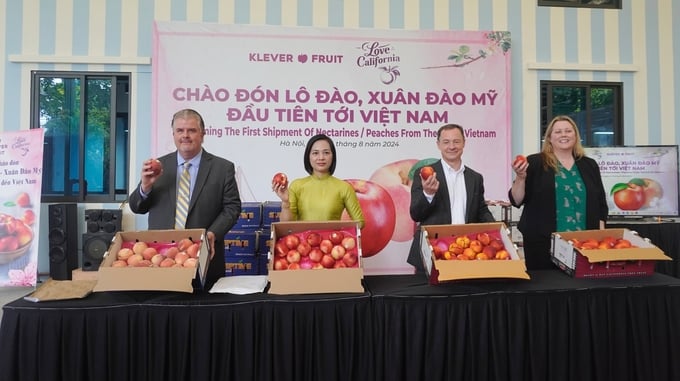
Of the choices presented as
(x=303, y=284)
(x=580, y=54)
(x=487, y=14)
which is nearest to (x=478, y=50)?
(x=487, y=14)

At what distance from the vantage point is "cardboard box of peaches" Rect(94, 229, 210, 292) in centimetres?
160

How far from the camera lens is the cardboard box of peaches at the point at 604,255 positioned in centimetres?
185

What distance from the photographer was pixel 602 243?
6.53 feet

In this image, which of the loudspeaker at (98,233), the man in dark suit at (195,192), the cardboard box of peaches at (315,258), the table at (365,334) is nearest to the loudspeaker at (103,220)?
the loudspeaker at (98,233)

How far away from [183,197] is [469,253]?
135cm

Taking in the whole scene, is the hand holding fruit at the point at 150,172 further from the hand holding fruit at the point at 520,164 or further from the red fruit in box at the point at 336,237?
the hand holding fruit at the point at 520,164

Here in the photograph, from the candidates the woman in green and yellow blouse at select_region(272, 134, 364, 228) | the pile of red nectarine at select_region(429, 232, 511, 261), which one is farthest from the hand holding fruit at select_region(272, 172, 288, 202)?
the pile of red nectarine at select_region(429, 232, 511, 261)

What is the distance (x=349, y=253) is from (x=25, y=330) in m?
1.21

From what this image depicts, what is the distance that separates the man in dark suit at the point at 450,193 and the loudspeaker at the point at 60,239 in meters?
3.22

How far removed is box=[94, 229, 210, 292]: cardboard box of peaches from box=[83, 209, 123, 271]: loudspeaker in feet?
7.78

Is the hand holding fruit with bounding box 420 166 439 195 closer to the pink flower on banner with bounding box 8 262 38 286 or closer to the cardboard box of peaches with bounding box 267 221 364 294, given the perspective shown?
the cardboard box of peaches with bounding box 267 221 364 294

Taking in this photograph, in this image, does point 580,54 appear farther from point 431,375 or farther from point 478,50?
point 431,375

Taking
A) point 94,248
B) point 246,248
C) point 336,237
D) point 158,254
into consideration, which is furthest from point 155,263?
point 94,248

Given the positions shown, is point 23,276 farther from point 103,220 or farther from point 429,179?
point 429,179
